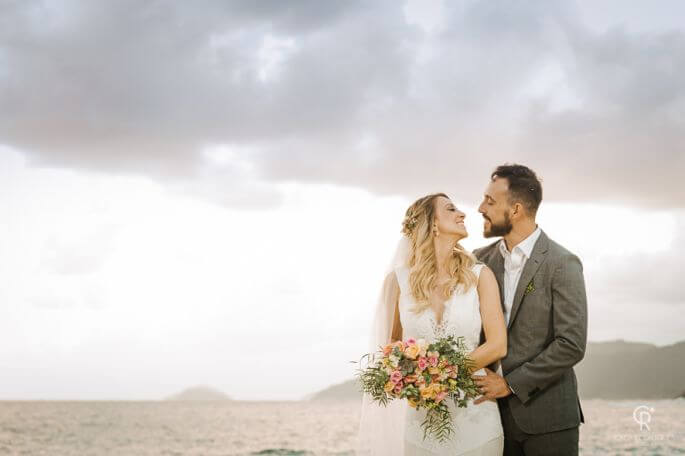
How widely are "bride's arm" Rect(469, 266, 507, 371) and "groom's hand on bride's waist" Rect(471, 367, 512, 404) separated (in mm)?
80

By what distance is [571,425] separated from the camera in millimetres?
5148

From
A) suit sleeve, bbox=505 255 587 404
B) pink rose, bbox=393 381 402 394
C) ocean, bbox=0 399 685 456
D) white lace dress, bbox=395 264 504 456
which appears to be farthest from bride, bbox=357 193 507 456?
ocean, bbox=0 399 685 456

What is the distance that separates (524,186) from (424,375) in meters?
1.73

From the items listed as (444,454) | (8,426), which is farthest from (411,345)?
(8,426)

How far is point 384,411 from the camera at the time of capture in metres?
5.73

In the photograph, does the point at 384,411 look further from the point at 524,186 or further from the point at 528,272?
the point at 524,186

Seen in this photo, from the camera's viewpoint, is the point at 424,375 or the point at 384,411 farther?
the point at 384,411

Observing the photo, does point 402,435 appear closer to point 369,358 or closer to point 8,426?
point 369,358

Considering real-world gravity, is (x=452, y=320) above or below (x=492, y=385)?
above

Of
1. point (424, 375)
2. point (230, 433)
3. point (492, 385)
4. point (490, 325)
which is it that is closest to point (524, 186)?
point (490, 325)

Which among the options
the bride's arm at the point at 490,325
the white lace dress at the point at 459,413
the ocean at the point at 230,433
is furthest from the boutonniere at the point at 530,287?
the ocean at the point at 230,433

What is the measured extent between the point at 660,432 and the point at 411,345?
40573 mm

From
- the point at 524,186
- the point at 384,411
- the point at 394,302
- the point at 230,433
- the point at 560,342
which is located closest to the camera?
the point at 560,342

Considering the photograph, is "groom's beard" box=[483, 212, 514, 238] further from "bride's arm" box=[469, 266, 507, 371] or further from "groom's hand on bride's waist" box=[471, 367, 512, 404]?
"groom's hand on bride's waist" box=[471, 367, 512, 404]
